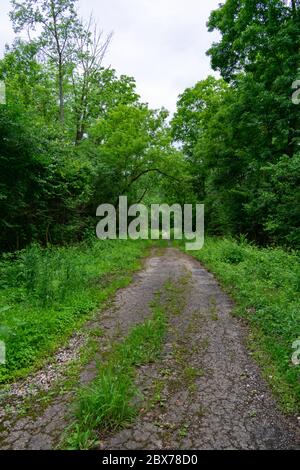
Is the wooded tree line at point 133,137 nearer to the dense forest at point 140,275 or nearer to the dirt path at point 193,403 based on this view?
the dense forest at point 140,275

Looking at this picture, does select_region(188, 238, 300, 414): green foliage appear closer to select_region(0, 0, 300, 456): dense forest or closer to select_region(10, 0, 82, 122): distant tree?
select_region(0, 0, 300, 456): dense forest

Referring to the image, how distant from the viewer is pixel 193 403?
3281 millimetres

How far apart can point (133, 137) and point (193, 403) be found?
56.4 feet

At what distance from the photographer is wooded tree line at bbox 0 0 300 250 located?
9633 millimetres

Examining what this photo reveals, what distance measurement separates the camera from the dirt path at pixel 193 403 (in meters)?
2.75

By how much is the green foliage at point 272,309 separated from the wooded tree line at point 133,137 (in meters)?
2.62

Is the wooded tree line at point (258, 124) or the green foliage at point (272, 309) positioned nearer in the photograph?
the green foliage at point (272, 309)

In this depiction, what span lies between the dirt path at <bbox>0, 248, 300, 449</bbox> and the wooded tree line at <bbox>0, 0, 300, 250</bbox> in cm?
574

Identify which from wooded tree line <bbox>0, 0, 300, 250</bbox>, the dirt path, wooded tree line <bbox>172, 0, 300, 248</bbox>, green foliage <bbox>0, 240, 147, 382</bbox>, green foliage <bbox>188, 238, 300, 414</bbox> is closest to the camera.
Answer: the dirt path

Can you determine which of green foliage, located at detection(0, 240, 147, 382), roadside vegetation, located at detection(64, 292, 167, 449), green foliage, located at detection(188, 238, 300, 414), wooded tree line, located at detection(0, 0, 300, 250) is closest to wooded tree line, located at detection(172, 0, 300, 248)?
wooded tree line, located at detection(0, 0, 300, 250)

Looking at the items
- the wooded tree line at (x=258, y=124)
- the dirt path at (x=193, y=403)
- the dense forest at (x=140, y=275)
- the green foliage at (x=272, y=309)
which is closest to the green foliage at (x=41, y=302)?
the dense forest at (x=140, y=275)

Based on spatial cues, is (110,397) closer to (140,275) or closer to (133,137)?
(140,275)

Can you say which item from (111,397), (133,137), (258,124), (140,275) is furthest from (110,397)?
(133,137)
